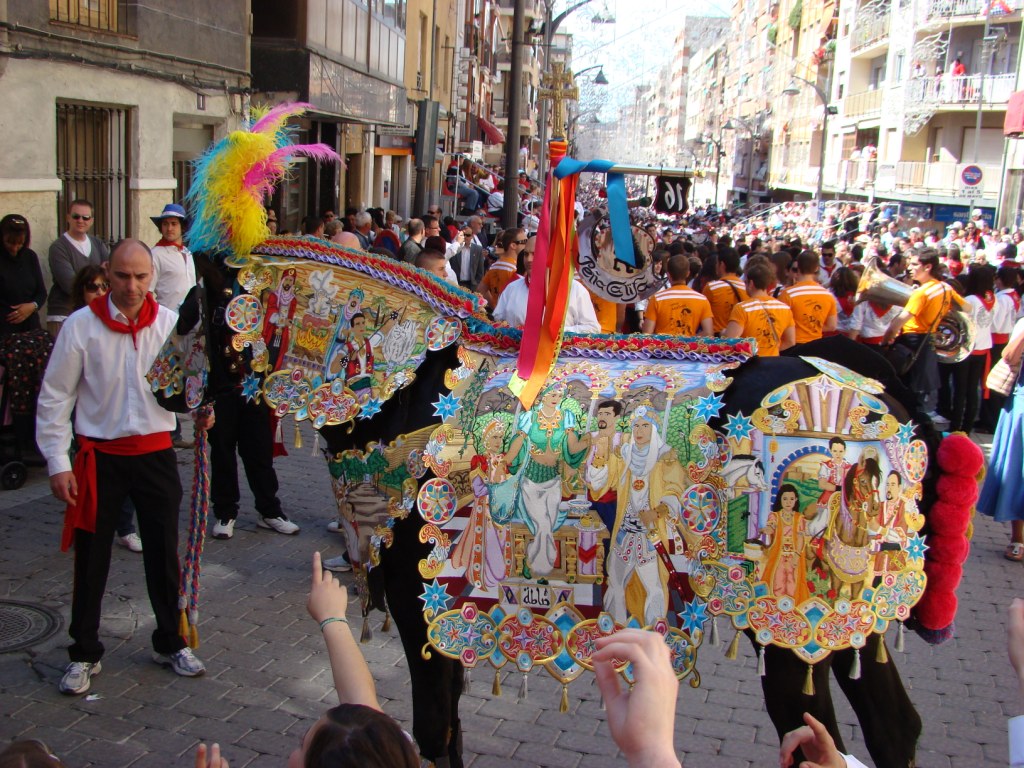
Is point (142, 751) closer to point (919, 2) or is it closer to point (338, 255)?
point (338, 255)

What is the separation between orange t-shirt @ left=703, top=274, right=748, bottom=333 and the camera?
346 inches

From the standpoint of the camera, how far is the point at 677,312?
24.5 feet

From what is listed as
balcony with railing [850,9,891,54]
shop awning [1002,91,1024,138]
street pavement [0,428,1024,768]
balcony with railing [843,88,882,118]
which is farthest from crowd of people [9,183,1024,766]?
balcony with railing [850,9,891,54]

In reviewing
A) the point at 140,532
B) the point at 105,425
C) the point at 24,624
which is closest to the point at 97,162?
the point at 24,624

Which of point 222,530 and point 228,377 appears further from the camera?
point 222,530

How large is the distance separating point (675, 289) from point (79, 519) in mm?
4778

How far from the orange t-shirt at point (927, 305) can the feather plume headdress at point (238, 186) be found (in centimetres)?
631

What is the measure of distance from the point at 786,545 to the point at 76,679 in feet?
10.8

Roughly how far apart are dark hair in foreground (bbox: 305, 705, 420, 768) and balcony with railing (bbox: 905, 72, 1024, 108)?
37.8 meters

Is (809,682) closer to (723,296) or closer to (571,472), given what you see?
(571,472)

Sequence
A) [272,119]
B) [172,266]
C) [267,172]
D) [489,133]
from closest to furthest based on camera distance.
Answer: [267,172]
[272,119]
[172,266]
[489,133]

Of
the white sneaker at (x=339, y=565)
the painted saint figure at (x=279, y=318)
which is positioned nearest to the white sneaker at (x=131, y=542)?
the white sneaker at (x=339, y=565)

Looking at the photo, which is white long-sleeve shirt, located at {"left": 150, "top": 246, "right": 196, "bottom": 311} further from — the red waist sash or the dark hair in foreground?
the dark hair in foreground

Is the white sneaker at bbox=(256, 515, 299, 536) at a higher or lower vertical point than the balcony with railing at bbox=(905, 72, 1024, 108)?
lower
